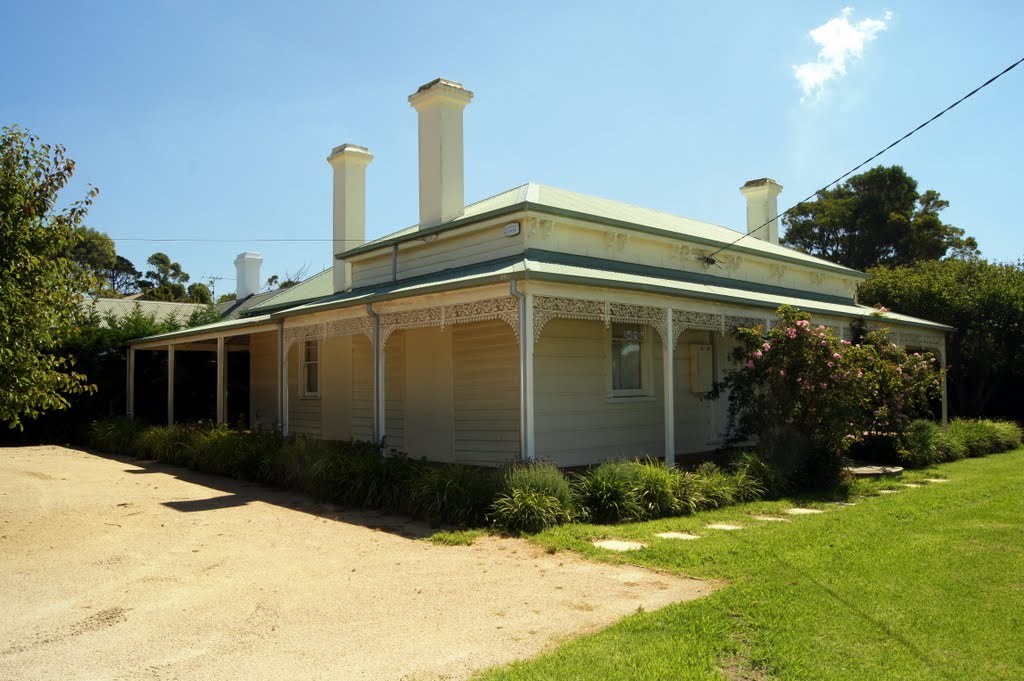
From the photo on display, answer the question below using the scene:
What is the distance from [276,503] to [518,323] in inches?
174

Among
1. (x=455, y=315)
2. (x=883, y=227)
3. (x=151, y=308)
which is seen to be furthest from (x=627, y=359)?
(x=883, y=227)

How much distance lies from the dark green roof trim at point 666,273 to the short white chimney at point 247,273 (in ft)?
62.5

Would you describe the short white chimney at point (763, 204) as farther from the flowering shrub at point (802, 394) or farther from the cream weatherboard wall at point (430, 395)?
the cream weatherboard wall at point (430, 395)

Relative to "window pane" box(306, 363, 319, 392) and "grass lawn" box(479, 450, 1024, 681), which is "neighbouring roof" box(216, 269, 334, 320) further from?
"grass lawn" box(479, 450, 1024, 681)

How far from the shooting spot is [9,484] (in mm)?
12914

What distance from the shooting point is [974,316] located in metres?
20.7

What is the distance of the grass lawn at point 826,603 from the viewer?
441 centimetres

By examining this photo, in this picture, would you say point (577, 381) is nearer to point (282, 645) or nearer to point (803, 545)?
point (803, 545)

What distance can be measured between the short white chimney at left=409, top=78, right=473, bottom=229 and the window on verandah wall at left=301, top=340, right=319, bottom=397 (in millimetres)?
4790

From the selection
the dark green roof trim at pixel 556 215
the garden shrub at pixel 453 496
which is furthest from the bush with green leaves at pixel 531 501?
the dark green roof trim at pixel 556 215

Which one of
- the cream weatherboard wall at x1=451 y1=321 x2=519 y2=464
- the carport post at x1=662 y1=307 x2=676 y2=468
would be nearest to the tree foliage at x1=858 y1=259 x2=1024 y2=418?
the carport post at x1=662 y1=307 x2=676 y2=468

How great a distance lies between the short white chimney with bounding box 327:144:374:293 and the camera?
18281 mm

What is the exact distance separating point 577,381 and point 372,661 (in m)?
8.67

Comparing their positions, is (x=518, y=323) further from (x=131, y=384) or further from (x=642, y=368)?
(x=131, y=384)
